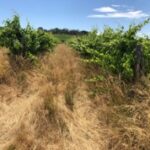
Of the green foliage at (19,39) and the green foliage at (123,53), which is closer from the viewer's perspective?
the green foliage at (123,53)

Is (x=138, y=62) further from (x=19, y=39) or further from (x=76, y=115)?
(x=19, y=39)

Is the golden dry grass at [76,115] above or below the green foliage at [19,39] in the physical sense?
below

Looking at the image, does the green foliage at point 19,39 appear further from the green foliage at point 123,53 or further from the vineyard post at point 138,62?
the vineyard post at point 138,62

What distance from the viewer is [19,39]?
12461 mm

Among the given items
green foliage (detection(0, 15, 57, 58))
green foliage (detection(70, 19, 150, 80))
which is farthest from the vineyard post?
green foliage (detection(0, 15, 57, 58))

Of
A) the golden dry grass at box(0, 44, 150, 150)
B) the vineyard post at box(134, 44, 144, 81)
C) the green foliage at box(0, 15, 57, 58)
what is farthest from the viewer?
the green foliage at box(0, 15, 57, 58)

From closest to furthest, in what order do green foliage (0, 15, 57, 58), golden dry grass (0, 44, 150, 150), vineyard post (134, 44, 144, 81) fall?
golden dry grass (0, 44, 150, 150)
vineyard post (134, 44, 144, 81)
green foliage (0, 15, 57, 58)

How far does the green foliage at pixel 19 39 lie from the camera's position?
1212cm

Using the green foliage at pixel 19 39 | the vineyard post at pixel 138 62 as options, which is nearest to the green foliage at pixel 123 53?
the vineyard post at pixel 138 62

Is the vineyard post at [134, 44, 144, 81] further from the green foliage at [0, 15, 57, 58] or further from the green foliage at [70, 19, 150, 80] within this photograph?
the green foliage at [0, 15, 57, 58]

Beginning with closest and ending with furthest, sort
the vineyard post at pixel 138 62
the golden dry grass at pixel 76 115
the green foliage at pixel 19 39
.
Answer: the golden dry grass at pixel 76 115 < the vineyard post at pixel 138 62 < the green foliage at pixel 19 39

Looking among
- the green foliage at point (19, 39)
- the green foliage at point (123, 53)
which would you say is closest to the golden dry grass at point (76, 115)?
the green foliage at point (123, 53)

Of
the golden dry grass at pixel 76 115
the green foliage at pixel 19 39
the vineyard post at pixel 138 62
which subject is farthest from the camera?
the green foliage at pixel 19 39

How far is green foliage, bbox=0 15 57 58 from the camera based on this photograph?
1212cm
